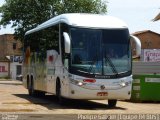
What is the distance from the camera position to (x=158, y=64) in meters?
30.7

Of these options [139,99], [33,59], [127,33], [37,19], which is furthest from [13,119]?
[37,19]

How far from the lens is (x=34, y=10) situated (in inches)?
2211

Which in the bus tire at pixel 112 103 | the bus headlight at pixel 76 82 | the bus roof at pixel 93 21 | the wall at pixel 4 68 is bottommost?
the wall at pixel 4 68

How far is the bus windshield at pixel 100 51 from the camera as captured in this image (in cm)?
2002

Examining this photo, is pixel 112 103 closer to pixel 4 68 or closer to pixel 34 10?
pixel 34 10

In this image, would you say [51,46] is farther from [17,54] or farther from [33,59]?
[17,54]

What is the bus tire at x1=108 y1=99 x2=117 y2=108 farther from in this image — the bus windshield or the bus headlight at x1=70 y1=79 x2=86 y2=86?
the bus headlight at x1=70 y1=79 x2=86 y2=86

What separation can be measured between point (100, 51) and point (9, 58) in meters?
78.9

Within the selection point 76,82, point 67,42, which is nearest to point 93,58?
point 76,82

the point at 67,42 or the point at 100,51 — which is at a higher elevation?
the point at 67,42

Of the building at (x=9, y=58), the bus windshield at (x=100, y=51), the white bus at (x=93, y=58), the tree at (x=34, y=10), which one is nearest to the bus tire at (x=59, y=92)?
the white bus at (x=93, y=58)

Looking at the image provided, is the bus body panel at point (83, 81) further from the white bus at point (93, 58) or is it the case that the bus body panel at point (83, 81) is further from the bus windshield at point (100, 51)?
the bus windshield at point (100, 51)

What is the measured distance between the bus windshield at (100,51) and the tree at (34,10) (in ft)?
114

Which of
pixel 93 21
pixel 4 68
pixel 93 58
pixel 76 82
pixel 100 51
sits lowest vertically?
pixel 4 68
